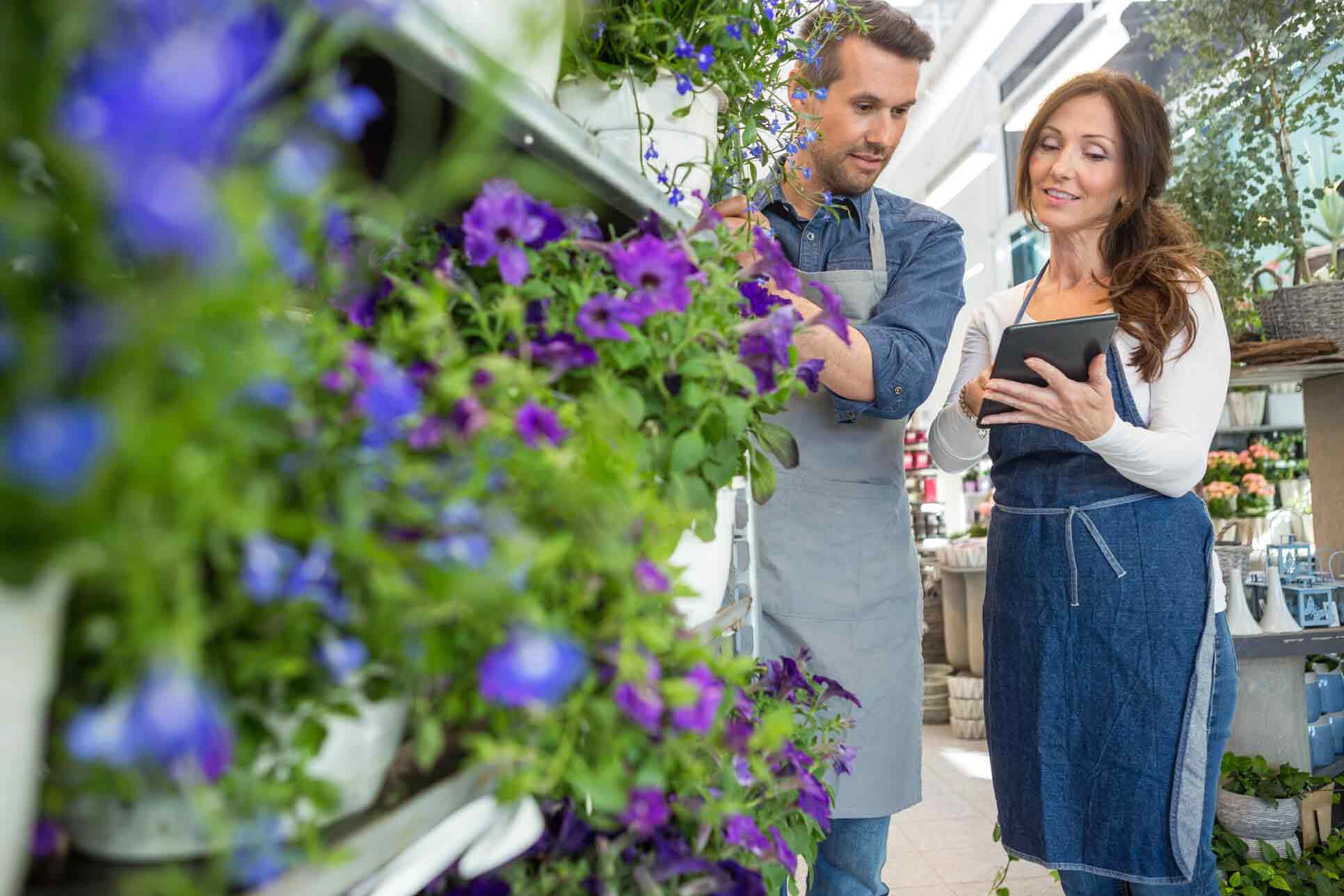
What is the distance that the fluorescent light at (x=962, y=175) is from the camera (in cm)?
707

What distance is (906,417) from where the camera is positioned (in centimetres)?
167

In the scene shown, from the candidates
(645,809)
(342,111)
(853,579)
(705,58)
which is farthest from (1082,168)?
(342,111)

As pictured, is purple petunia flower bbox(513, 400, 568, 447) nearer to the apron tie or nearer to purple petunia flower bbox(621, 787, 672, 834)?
purple petunia flower bbox(621, 787, 672, 834)

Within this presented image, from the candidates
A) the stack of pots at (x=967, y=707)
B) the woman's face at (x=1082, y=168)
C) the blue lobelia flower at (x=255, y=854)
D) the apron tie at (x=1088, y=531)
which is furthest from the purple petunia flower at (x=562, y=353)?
the stack of pots at (x=967, y=707)

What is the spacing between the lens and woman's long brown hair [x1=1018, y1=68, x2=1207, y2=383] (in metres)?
1.76

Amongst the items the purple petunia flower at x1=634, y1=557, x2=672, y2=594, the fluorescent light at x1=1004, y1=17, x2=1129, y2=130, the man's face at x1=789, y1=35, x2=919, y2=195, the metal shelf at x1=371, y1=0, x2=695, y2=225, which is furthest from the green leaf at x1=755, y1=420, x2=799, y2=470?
the fluorescent light at x1=1004, y1=17, x2=1129, y2=130

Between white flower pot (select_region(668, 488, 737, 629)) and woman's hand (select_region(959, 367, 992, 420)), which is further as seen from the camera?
woman's hand (select_region(959, 367, 992, 420))

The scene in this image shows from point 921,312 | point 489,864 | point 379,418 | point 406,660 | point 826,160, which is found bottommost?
point 489,864

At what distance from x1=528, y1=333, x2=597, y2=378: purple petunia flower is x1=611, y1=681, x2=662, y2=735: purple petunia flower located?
0.77 feet

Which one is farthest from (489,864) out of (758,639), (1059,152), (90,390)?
(1059,152)

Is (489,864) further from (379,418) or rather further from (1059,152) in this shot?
(1059,152)

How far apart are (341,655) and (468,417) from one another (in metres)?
0.14

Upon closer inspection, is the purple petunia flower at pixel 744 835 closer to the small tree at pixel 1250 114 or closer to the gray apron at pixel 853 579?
the gray apron at pixel 853 579

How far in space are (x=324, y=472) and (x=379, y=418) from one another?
0.11 ft
